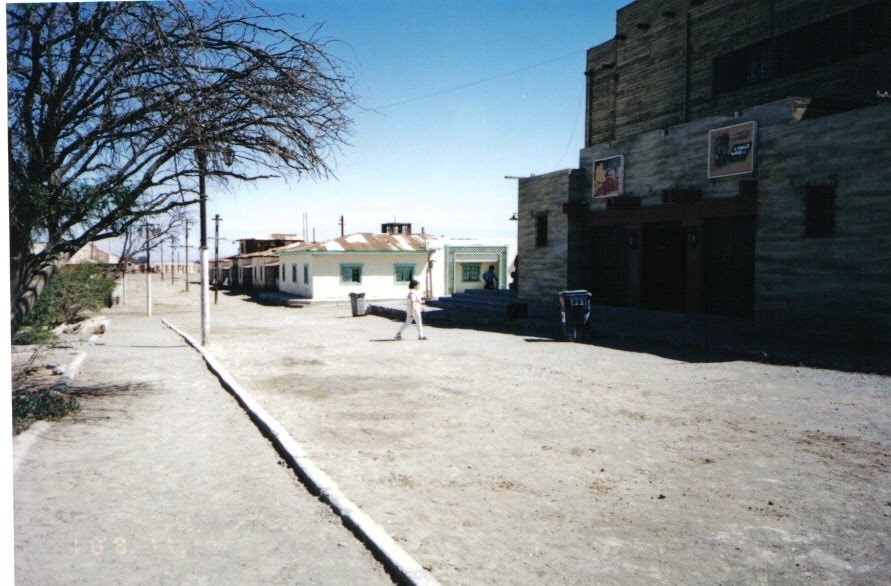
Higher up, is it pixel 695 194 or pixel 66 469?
pixel 695 194

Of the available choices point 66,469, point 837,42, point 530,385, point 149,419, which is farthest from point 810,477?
point 837,42

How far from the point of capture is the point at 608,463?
571cm

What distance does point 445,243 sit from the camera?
38.7m

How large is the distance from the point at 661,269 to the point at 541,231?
5282mm

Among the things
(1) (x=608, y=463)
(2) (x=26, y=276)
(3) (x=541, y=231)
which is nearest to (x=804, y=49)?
(3) (x=541, y=231)

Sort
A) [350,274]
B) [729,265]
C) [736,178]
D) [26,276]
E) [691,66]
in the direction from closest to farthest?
1. [26,276]
2. [736,178]
3. [729,265]
4. [691,66]
5. [350,274]

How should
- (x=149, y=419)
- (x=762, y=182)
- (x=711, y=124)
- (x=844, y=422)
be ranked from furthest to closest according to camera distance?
(x=711, y=124), (x=762, y=182), (x=149, y=419), (x=844, y=422)

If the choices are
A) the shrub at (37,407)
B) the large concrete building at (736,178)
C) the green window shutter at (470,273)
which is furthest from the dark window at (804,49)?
the green window shutter at (470,273)

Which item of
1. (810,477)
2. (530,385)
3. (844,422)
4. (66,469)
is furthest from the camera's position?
(530,385)

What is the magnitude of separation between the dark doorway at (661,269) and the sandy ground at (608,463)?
7.18m

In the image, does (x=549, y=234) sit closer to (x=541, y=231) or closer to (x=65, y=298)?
(x=541, y=231)

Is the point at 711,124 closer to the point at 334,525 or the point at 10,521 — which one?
the point at 334,525

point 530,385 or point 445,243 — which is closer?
point 530,385

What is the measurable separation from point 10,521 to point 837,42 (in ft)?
69.3
